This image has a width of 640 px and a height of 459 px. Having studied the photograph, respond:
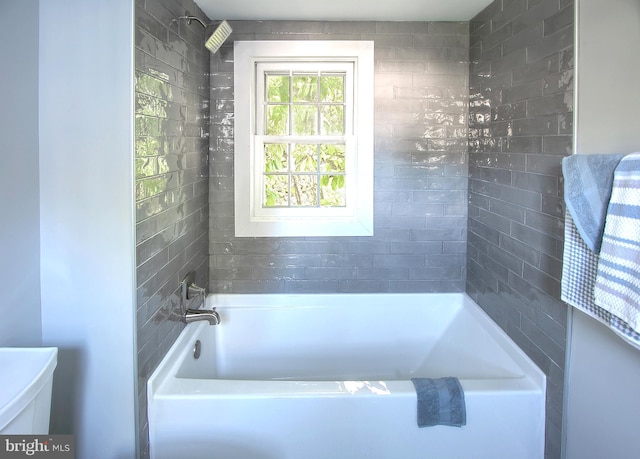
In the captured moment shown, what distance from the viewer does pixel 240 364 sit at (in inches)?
123

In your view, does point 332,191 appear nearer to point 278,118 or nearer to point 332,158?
point 332,158

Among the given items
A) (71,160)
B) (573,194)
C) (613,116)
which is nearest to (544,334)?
(573,194)

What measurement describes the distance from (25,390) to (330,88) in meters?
2.49

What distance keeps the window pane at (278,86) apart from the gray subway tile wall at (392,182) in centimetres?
25

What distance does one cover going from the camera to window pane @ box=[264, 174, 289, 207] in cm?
332

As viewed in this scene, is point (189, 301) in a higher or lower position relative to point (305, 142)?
lower

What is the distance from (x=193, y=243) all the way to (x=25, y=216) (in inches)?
44.1

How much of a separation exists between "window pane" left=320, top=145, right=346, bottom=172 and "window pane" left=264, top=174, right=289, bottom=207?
0.90 ft

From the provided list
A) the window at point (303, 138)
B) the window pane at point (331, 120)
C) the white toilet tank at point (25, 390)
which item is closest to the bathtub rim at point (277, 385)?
the white toilet tank at point (25, 390)

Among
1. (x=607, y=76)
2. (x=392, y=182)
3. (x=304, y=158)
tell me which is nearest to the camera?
(x=607, y=76)

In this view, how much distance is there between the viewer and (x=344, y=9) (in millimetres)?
2881

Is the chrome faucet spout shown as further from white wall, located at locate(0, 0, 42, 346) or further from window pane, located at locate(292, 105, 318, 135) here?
window pane, located at locate(292, 105, 318, 135)

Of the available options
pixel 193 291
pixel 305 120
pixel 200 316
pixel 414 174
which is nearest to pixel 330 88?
pixel 305 120

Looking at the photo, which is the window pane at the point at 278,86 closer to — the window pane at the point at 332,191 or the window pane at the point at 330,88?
the window pane at the point at 330,88
